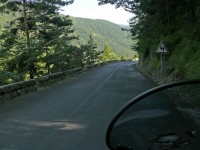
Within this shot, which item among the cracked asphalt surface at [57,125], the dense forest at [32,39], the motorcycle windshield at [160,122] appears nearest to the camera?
the motorcycle windshield at [160,122]

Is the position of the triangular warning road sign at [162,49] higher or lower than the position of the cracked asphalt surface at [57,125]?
higher

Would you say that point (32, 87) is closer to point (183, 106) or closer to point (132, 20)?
point (183, 106)

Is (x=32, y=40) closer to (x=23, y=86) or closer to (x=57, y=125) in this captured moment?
(x=23, y=86)

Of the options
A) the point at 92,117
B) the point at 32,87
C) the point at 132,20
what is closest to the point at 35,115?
the point at 92,117

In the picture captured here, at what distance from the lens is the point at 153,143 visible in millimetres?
2828

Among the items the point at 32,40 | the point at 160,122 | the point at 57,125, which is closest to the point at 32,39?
the point at 32,40

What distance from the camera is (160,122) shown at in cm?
280

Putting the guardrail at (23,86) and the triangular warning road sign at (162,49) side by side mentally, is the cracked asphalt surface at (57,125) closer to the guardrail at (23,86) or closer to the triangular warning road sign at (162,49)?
the guardrail at (23,86)

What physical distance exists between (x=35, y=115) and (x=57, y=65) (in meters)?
22.6

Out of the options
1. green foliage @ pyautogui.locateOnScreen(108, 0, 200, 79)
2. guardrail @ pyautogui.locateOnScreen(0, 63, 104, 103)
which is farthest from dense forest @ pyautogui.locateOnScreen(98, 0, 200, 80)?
guardrail @ pyautogui.locateOnScreen(0, 63, 104, 103)

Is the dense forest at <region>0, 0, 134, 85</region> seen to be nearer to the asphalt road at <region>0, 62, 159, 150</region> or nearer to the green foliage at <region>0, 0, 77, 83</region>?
the green foliage at <region>0, 0, 77, 83</region>

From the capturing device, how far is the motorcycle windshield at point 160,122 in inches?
104

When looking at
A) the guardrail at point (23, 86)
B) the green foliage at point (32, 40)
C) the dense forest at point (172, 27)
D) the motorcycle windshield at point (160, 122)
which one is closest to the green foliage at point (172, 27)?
the dense forest at point (172, 27)

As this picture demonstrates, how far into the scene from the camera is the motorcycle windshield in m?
2.64
